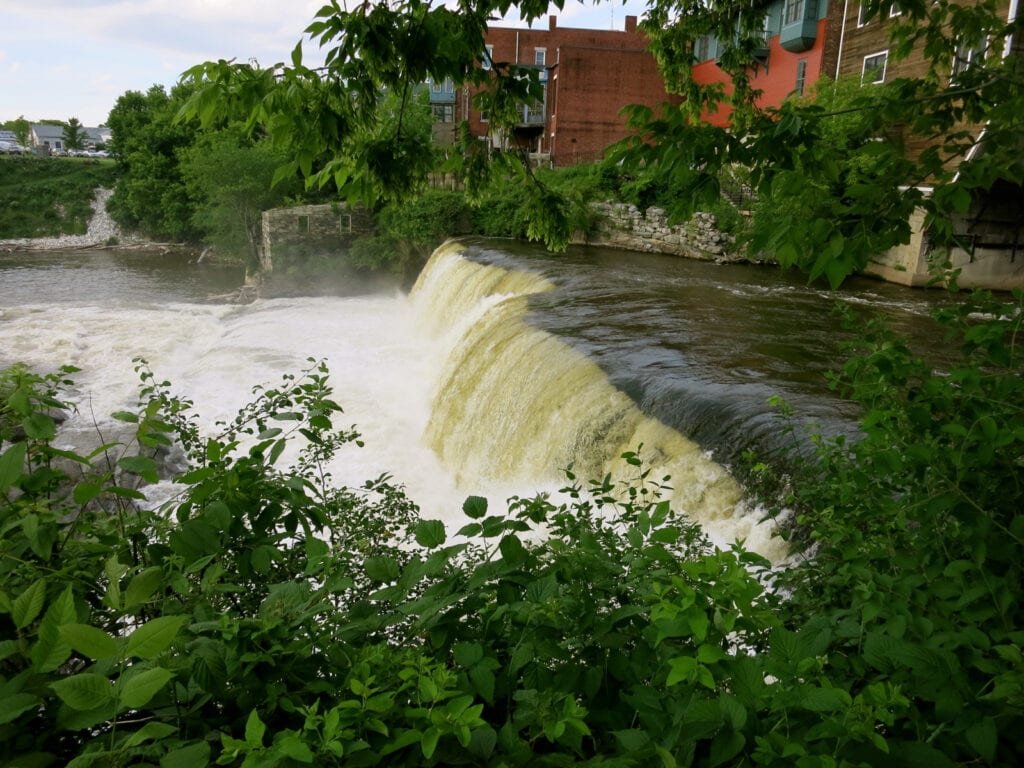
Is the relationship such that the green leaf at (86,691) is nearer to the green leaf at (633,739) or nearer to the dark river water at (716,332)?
the green leaf at (633,739)

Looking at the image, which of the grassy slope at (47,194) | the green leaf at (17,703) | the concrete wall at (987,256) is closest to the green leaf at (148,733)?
the green leaf at (17,703)

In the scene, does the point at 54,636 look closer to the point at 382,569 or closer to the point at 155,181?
the point at 382,569

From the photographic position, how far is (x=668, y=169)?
2.69m

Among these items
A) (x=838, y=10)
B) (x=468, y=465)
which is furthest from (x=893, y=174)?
(x=838, y=10)

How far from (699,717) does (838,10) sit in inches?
909

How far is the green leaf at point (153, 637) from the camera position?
1300mm

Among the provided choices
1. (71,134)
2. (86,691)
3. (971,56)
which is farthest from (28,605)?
(71,134)

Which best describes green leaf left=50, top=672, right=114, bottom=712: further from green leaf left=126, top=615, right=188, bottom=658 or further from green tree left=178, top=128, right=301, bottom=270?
green tree left=178, top=128, right=301, bottom=270

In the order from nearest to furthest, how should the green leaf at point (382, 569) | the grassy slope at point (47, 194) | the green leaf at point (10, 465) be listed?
the green leaf at point (10, 465) < the green leaf at point (382, 569) < the grassy slope at point (47, 194)

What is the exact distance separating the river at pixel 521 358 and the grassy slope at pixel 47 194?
21341 mm

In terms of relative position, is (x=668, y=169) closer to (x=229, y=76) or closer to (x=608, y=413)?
(x=229, y=76)

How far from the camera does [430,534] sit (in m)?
1.95

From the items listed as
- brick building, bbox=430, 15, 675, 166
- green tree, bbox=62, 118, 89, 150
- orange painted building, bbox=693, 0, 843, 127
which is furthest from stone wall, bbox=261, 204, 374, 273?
green tree, bbox=62, 118, 89, 150

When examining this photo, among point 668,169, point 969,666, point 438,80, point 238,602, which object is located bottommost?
point 238,602
